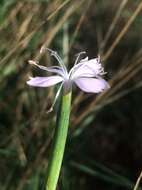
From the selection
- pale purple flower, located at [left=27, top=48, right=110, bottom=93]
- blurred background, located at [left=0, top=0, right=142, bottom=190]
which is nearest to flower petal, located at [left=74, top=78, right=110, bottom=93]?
pale purple flower, located at [left=27, top=48, right=110, bottom=93]

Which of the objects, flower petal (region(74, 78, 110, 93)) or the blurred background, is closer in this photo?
flower petal (region(74, 78, 110, 93))

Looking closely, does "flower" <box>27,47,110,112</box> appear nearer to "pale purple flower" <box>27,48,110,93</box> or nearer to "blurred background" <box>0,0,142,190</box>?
"pale purple flower" <box>27,48,110,93</box>

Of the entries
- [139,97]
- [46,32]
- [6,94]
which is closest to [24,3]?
[46,32]

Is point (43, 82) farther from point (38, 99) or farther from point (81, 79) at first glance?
point (38, 99)

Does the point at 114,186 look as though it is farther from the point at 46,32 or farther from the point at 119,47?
the point at 119,47

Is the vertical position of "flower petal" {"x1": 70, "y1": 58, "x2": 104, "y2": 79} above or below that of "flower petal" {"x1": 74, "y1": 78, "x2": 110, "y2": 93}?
above

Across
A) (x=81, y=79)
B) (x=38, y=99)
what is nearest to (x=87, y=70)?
(x=81, y=79)

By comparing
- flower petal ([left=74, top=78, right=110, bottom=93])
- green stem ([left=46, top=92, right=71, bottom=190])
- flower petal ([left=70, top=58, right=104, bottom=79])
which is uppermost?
flower petal ([left=70, top=58, right=104, bottom=79])
